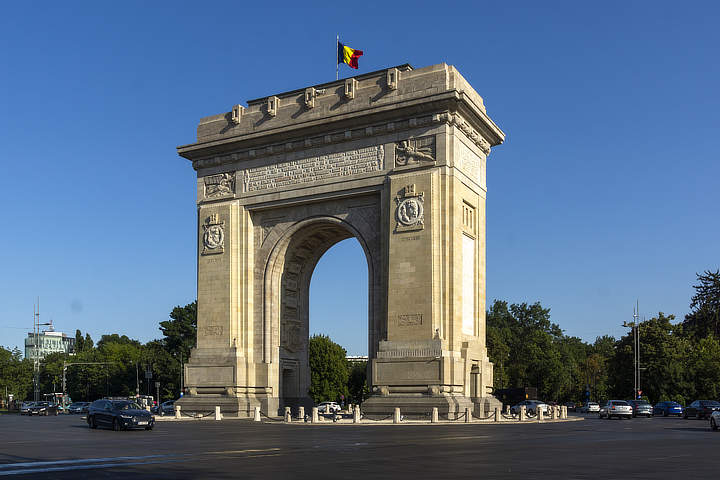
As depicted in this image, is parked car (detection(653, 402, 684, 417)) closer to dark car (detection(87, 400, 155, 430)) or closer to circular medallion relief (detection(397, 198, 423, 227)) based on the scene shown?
circular medallion relief (detection(397, 198, 423, 227))

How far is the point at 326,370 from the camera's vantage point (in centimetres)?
9844

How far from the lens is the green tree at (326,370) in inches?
3821

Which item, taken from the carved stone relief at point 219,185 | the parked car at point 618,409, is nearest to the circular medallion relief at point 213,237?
the carved stone relief at point 219,185

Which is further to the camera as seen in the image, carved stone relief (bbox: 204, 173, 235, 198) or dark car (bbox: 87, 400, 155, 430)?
carved stone relief (bbox: 204, 173, 235, 198)

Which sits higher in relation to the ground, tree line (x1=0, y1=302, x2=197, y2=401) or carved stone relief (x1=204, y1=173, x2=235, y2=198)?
carved stone relief (x1=204, y1=173, x2=235, y2=198)

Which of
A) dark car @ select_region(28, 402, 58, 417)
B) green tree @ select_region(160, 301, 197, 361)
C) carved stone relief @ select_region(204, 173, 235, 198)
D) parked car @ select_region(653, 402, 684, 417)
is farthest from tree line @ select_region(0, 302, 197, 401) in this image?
parked car @ select_region(653, 402, 684, 417)

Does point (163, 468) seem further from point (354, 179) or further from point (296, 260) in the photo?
point (296, 260)

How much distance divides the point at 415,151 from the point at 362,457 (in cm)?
2523

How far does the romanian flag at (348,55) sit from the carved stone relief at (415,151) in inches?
302

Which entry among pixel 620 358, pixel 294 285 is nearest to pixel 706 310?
pixel 620 358

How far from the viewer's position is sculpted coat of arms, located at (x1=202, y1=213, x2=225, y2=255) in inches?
1841

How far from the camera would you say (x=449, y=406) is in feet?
120

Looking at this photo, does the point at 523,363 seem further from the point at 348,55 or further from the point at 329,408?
the point at 348,55

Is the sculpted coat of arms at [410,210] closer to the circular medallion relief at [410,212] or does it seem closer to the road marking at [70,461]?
the circular medallion relief at [410,212]
